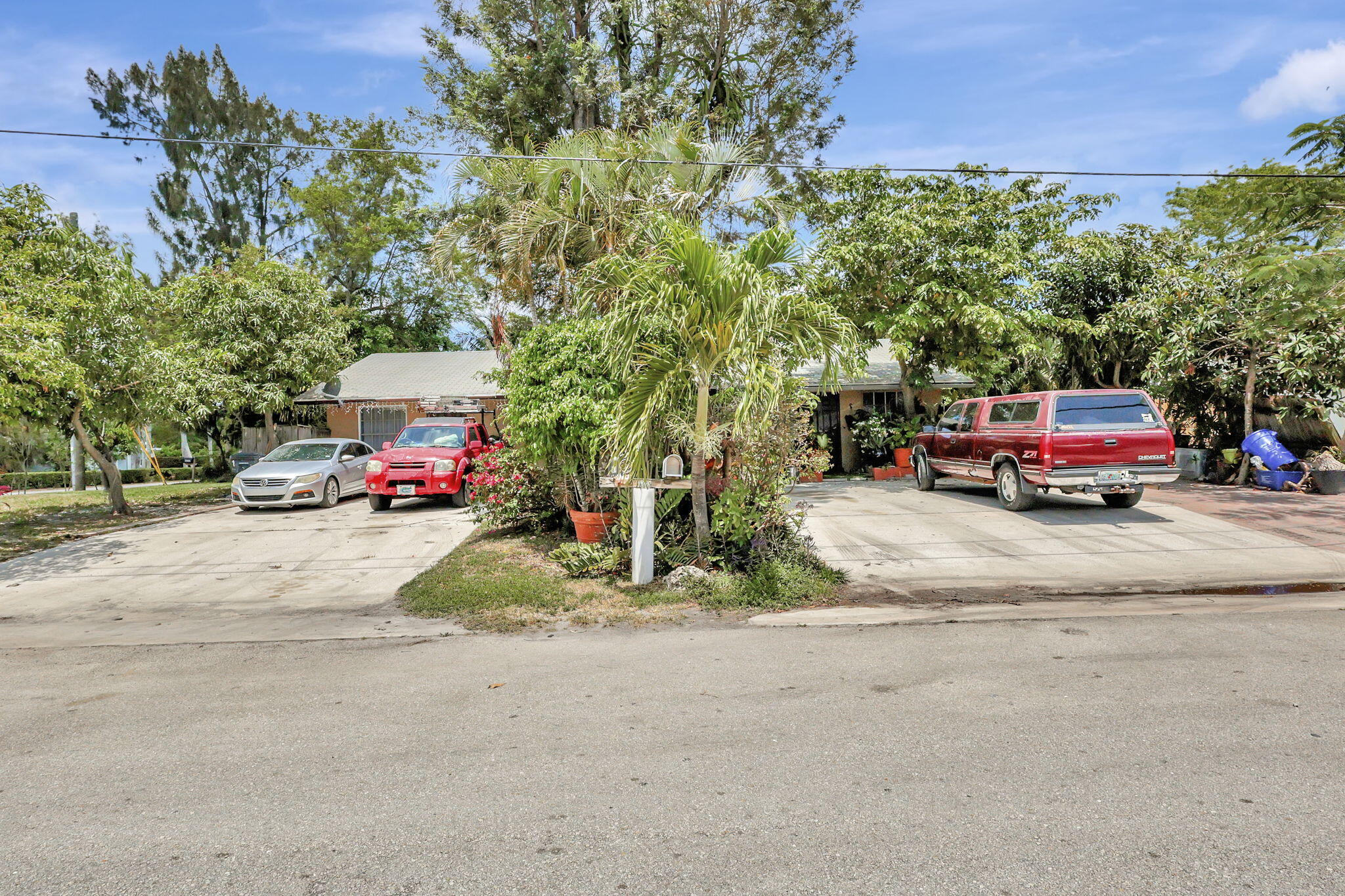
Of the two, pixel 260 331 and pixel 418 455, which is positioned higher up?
pixel 260 331

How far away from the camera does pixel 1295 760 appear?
375 centimetres

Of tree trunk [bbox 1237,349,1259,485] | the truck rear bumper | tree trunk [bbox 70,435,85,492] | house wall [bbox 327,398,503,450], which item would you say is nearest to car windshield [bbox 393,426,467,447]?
house wall [bbox 327,398,503,450]

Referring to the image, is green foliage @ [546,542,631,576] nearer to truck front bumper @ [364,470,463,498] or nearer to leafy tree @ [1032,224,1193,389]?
truck front bumper @ [364,470,463,498]

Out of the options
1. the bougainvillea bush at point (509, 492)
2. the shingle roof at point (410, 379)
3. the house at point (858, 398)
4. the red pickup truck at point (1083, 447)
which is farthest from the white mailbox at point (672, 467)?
the shingle roof at point (410, 379)

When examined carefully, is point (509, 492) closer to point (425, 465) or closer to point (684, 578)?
point (684, 578)

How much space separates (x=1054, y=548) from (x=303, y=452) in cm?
1471

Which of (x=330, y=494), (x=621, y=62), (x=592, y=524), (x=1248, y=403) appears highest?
(x=621, y=62)

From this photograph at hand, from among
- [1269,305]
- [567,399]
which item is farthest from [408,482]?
[1269,305]

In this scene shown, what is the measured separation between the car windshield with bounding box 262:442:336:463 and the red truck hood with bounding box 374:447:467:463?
2.36 meters

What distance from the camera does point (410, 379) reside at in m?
24.6

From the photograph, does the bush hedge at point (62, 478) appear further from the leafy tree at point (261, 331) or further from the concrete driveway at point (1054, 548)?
the concrete driveway at point (1054, 548)

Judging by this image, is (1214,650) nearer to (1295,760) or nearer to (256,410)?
(1295,760)

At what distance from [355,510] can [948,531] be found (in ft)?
36.2

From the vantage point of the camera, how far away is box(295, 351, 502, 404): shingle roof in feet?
76.1
